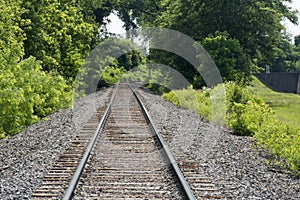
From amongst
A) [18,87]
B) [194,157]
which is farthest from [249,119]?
[18,87]

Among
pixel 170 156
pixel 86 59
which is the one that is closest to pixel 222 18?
pixel 86 59

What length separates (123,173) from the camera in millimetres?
7203

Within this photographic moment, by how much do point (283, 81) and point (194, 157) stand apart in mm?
43736

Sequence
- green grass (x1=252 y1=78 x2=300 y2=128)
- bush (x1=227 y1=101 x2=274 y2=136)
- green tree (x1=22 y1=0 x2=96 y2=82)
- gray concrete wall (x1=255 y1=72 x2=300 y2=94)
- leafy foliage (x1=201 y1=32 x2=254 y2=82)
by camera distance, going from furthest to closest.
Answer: gray concrete wall (x1=255 y1=72 x2=300 y2=94) → leafy foliage (x1=201 y1=32 x2=254 y2=82) → green tree (x1=22 y1=0 x2=96 y2=82) → green grass (x1=252 y1=78 x2=300 y2=128) → bush (x1=227 y1=101 x2=274 y2=136)

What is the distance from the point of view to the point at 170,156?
8.16m

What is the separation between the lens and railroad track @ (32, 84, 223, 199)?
608cm

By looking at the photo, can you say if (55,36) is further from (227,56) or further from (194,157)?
(194,157)

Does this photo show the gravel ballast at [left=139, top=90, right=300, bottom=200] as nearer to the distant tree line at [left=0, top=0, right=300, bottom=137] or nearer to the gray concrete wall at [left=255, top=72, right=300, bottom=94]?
the distant tree line at [left=0, top=0, right=300, bottom=137]

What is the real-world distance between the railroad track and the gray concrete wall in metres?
39.3

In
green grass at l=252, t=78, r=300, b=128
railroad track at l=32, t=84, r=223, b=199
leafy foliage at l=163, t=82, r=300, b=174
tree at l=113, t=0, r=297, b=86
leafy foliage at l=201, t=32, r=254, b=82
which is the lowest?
green grass at l=252, t=78, r=300, b=128

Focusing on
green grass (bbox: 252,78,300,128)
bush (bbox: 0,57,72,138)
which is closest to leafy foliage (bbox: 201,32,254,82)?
green grass (bbox: 252,78,300,128)

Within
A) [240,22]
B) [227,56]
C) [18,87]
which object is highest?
[240,22]

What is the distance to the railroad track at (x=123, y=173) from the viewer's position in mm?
6082

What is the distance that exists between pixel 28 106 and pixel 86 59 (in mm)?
19392
